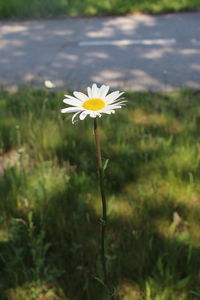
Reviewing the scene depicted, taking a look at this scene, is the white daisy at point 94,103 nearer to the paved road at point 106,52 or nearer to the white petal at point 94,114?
the white petal at point 94,114

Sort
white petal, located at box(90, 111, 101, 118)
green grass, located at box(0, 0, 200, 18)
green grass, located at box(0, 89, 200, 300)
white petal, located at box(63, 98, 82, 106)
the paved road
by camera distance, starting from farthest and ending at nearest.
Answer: green grass, located at box(0, 0, 200, 18), the paved road, green grass, located at box(0, 89, 200, 300), white petal, located at box(63, 98, 82, 106), white petal, located at box(90, 111, 101, 118)

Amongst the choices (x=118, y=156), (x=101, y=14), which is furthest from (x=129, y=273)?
(x=101, y=14)

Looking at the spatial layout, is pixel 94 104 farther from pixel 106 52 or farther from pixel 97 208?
pixel 106 52

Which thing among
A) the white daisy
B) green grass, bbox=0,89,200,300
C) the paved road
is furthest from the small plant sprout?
the paved road

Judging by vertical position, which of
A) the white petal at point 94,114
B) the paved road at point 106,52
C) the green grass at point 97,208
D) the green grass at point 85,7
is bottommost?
the green grass at point 97,208

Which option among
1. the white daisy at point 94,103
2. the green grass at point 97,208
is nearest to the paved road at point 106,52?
the green grass at point 97,208

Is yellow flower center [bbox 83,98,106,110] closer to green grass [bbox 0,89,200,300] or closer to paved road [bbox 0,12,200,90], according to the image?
green grass [bbox 0,89,200,300]
